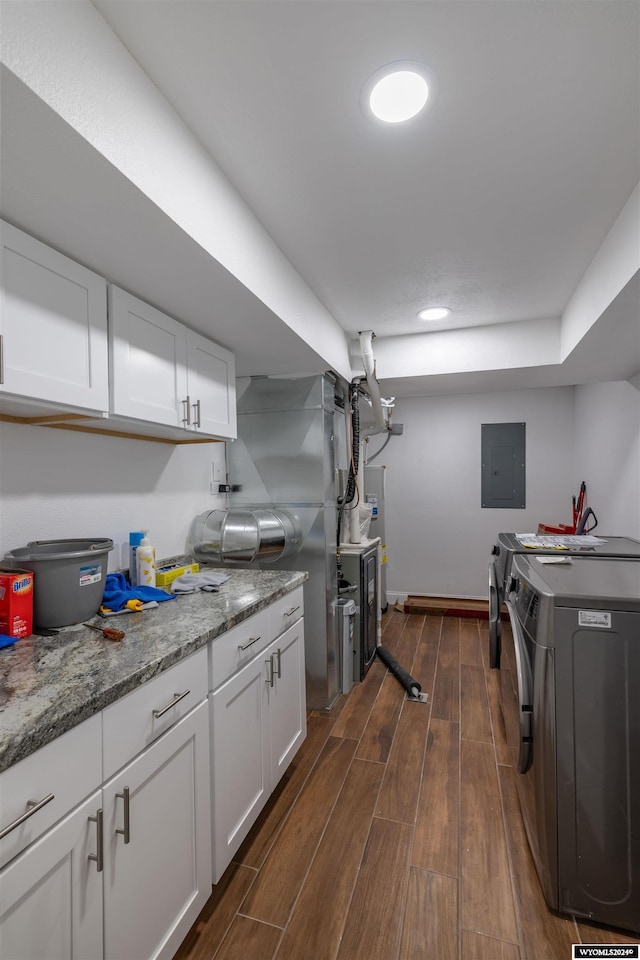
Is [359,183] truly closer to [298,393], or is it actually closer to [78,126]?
A: [78,126]

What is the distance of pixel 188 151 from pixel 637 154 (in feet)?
4.51

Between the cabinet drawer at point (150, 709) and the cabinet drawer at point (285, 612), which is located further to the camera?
the cabinet drawer at point (285, 612)

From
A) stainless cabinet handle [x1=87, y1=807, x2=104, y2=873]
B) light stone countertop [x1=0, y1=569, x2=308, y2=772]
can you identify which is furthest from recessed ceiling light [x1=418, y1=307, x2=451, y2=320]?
stainless cabinet handle [x1=87, y1=807, x2=104, y2=873]

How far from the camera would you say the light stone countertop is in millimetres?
794

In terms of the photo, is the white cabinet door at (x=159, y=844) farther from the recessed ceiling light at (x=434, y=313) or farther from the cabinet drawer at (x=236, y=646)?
the recessed ceiling light at (x=434, y=313)

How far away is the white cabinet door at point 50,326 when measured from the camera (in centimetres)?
107

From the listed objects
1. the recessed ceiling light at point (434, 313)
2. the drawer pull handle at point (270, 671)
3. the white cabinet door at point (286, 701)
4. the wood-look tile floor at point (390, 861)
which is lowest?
the wood-look tile floor at point (390, 861)

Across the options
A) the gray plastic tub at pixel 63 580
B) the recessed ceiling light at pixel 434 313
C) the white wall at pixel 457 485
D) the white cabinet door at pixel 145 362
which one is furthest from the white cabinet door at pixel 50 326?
the white wall at pixel 457 485

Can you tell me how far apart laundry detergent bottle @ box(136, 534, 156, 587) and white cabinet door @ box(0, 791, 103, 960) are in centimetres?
91

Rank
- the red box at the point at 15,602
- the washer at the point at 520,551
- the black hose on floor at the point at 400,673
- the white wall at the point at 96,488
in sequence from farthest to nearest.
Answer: the black hose on floor at the point at 400,673
the washer at the point at 520,551
the white wall at the point at 96,488
the red box at the point at 15,602

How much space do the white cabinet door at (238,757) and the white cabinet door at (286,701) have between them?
63 millimetres

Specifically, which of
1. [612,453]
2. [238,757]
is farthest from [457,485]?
[238,757]

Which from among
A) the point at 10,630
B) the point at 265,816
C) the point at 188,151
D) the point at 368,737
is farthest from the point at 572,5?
the point at 368,737

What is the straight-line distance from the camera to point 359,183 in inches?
57.9
